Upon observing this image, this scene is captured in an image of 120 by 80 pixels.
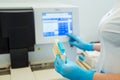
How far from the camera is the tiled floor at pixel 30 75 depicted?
1158mm

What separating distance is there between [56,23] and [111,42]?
0.51 metres

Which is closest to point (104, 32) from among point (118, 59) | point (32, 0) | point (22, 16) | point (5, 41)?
point (118, 59)

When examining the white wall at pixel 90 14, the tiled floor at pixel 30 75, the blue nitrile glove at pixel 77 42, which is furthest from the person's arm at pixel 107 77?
the white wall at pixel 90 14

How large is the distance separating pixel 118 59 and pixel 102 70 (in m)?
0.17

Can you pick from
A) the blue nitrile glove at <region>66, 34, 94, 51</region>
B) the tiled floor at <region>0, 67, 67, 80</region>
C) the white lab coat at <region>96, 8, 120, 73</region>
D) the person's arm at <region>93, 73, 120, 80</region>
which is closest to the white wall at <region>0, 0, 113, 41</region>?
the blue nitrile glove at <region>66, 34, 94, 51</region>

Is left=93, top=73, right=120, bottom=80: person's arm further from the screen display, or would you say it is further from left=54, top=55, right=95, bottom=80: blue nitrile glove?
the screen display

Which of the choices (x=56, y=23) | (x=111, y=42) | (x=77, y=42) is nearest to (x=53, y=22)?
(x=56, y=23)

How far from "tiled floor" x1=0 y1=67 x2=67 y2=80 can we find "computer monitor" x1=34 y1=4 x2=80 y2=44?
22 cm

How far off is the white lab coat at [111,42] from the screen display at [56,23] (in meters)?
0.40

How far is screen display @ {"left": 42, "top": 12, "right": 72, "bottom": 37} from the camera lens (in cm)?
128

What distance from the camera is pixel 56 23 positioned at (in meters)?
1.29

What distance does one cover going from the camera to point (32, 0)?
191cm

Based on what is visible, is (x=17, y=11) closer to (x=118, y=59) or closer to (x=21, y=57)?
(x=21, y=57)

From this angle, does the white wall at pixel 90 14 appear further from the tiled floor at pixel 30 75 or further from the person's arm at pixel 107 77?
the person's arm at pixel 107 77
